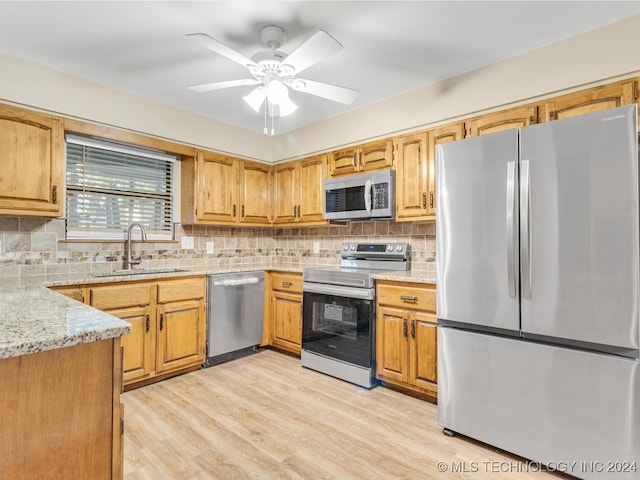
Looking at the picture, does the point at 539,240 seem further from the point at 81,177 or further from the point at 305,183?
the point at 81,177

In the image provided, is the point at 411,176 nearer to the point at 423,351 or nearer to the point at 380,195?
the point at 380,195

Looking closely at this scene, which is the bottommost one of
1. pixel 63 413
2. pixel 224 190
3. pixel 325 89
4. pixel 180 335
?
pixel 180 335

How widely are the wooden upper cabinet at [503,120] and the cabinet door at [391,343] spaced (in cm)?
148

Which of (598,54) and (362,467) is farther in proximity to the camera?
(598,54)

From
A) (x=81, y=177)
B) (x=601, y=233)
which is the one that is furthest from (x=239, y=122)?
(x=601, y=233)

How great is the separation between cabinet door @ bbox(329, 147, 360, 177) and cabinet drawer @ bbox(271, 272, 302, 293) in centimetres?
110

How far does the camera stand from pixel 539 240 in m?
1.82

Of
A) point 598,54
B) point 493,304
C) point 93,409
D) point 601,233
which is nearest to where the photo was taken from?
point 93,409

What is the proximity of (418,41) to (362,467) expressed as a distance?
8.29 feet

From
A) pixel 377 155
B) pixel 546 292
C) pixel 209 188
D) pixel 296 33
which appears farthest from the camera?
pixel 209 188

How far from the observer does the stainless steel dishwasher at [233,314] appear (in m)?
3.33

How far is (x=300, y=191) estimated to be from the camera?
391 centimetres

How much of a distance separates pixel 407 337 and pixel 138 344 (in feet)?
6.87

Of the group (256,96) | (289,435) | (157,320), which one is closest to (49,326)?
(289,435)
